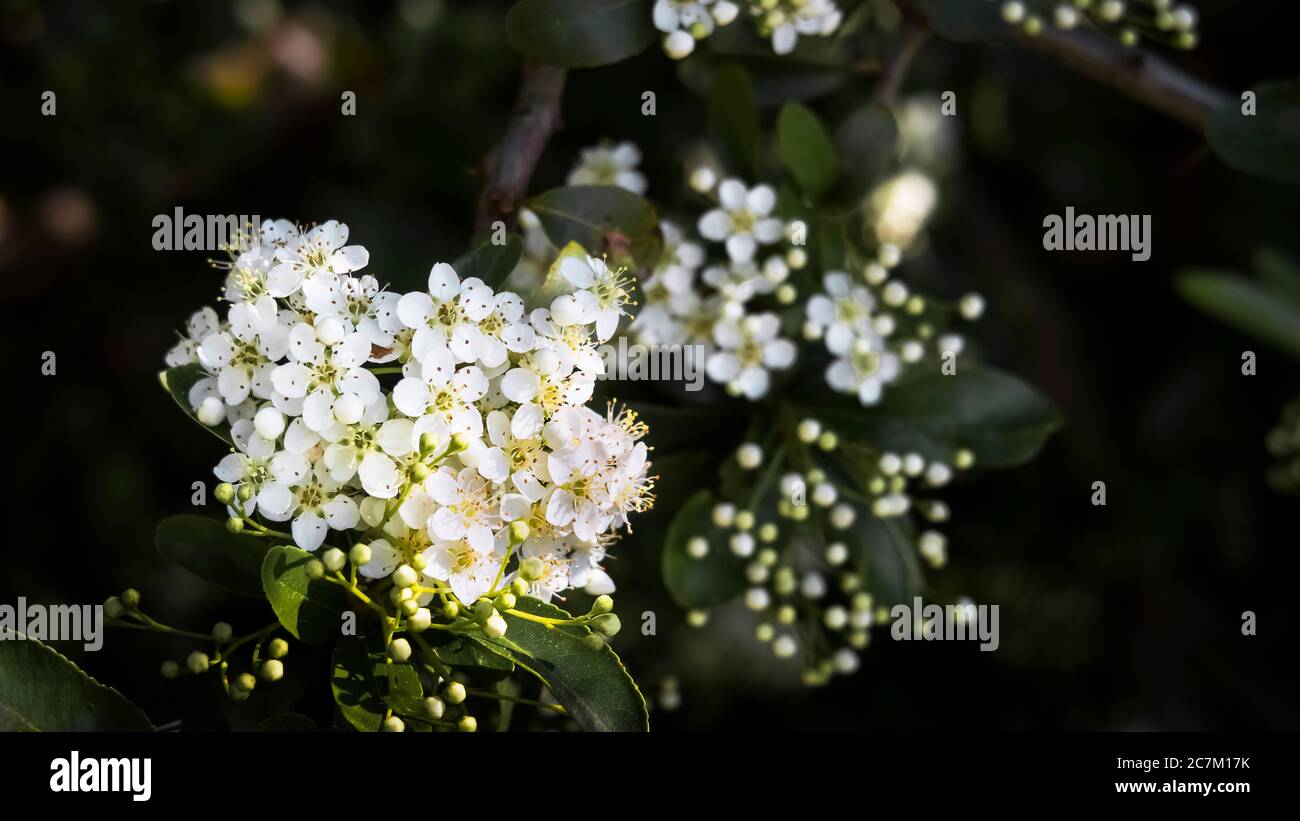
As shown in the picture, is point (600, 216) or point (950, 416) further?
point (950, 416)

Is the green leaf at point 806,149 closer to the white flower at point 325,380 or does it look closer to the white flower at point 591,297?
the white flower at point 591,297

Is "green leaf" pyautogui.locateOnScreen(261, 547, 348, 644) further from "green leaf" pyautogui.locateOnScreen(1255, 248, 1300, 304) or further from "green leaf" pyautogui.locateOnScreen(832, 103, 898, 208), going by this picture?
"green leaf" pyautogui.locateOnScreen(1255, 248, 1300, 304)

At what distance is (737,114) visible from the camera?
1.78 m

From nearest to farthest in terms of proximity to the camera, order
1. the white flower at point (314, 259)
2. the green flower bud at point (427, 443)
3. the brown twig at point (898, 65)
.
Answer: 1. the green flower bud at point (427, 443)
2. the white flower at point (314, 259)
3. the brown twig at point (898, 65)

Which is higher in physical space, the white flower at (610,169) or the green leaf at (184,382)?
the white flower at (610,169)

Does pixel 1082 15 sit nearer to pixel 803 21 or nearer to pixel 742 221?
pixel 803 21

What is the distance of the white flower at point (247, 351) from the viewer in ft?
4.00

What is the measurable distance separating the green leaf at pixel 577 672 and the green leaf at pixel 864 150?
89 cm

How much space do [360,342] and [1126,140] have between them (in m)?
2.52

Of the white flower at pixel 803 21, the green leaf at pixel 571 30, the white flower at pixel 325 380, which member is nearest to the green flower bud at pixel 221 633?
the white flower at pixel 325 380

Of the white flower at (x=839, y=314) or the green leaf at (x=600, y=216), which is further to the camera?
the white flower at (x=839, y=314)

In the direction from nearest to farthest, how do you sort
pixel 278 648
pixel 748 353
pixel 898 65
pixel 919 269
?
pixel 278 648, pixel 748 353, pixel 898 65, pixel 919 269

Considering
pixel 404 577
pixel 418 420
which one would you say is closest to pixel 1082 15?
pixel 418 420

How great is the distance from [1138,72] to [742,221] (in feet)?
2.44
